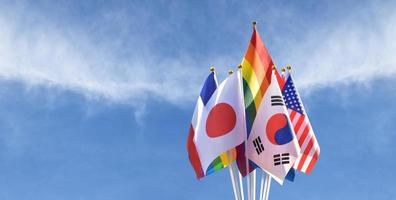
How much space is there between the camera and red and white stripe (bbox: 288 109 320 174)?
3931cm

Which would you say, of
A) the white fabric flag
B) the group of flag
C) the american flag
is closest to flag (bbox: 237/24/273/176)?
the group of flag

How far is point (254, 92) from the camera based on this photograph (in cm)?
3997

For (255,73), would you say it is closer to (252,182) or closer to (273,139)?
(273,139)

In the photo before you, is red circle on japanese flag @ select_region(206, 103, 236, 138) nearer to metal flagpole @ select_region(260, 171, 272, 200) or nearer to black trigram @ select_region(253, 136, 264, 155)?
black trigram @ select_region(253, 136, 264, 155)

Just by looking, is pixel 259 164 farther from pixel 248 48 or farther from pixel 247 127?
pixel 248 48

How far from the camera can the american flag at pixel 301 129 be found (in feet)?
129

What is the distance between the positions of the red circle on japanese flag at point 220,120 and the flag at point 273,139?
1469mm

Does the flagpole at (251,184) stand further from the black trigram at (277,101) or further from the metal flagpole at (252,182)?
the black trigram at (277,101)

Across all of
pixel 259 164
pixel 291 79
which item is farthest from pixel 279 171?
pixel 291 79

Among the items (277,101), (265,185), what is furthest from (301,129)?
(265,185)

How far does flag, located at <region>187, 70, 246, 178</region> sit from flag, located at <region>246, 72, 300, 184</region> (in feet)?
3.12

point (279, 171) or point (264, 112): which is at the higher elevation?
point (264, 112)

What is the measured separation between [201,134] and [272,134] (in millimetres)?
4483

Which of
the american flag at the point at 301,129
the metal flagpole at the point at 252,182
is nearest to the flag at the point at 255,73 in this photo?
the american flag at the point at 301,129
